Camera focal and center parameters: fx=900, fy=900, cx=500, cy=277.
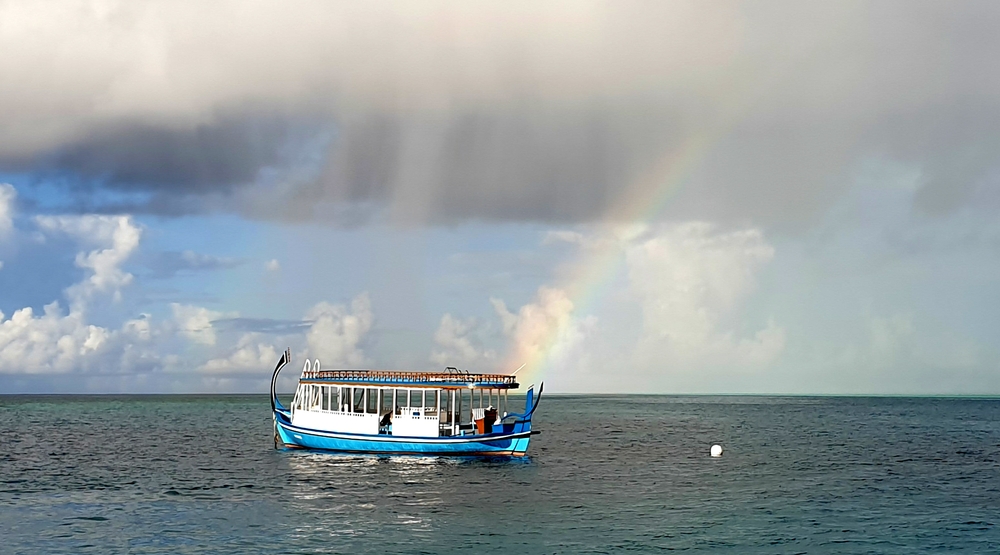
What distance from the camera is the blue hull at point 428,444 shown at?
84750 mm

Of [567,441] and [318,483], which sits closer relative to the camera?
[318,483]

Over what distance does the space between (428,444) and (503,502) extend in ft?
77.5

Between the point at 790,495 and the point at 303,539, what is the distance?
3844cm

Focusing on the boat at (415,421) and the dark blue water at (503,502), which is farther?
the boat at (415,421)

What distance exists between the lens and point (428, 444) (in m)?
85.2

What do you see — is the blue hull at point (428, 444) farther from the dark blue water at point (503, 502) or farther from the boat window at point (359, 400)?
the boat window at point (359, 400)

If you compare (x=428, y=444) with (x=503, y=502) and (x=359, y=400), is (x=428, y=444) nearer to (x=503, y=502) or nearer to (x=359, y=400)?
(x=359, y=400)

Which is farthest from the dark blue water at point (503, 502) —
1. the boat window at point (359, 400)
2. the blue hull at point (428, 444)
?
the boat window at point (359, 400)

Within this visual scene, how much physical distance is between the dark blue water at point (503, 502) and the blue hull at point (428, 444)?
1536 millimetres

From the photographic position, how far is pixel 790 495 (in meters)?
69.1

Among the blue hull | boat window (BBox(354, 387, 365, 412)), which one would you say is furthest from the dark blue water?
boat window (BBox(354, 387, 365, 412))

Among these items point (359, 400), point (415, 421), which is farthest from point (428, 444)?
point (359, 400)

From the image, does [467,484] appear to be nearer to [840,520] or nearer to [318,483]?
[318,483]

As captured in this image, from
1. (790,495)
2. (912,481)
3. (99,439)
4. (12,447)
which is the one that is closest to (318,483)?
(790,495)
